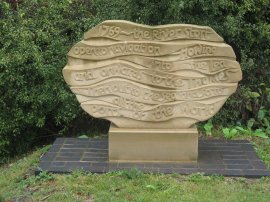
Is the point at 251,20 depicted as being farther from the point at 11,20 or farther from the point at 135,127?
the point at 11,20

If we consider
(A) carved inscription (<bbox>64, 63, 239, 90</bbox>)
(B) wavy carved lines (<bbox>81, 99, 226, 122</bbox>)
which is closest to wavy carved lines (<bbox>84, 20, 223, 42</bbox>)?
(A) carved inscription (<bbox>64, 63, 239, 90</bbox>)

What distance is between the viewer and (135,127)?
620 centimetres

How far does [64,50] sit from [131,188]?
352cm

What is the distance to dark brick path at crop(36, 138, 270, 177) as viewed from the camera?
5848 millimetres

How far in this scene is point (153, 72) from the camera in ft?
20.0

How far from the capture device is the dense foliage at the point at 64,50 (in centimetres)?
775

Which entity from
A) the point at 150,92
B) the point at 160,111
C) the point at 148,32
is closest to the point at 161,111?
the point at 160,111

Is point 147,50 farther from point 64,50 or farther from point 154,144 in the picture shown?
point 64,50

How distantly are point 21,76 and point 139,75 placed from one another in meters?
2.41

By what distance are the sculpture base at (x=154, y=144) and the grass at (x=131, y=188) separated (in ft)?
1.54

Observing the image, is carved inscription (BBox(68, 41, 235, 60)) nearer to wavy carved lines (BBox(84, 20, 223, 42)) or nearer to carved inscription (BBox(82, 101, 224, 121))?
wavy carved lines (BBox(84, 20, 223, 42))

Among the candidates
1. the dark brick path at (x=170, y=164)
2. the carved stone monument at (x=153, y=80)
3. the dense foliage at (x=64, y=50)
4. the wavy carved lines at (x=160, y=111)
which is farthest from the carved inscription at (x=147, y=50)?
the dense foliage at (x=64, y=50)

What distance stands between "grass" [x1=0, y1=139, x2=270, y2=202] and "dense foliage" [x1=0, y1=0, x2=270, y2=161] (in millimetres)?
2172

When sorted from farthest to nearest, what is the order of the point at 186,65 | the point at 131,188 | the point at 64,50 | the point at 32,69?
the point at 64,50
the point at 32,69
the point at 186,65
the point at 131,188
